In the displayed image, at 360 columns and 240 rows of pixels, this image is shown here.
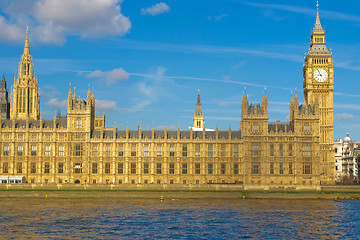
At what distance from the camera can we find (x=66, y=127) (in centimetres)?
14012

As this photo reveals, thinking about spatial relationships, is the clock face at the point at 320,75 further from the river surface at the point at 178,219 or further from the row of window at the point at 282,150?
the river surface at the point at 178,219

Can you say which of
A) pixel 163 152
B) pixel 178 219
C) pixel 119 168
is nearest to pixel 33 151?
pixel 119 168

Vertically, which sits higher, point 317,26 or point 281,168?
point 317,26

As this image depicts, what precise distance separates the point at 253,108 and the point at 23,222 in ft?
248

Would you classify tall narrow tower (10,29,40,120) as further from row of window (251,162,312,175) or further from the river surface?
row of window (251,162,312,175)

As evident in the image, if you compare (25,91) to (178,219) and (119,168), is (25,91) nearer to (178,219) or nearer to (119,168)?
(119,168)

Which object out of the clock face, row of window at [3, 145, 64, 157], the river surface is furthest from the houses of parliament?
the river surface

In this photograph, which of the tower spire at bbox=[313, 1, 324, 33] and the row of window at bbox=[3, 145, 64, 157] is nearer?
the row of window at bbox=[3, 145, 64, 157]

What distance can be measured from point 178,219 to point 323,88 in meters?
83.3

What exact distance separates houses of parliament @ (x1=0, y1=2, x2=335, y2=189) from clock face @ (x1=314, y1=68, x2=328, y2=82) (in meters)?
16.0

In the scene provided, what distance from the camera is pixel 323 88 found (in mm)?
151375

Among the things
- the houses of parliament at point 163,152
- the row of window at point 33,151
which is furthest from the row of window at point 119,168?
the row of window at point 33,151

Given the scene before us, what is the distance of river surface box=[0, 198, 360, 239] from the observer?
70.5 metres

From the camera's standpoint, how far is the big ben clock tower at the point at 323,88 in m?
148
